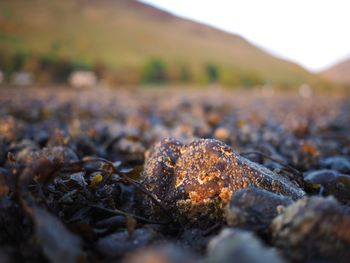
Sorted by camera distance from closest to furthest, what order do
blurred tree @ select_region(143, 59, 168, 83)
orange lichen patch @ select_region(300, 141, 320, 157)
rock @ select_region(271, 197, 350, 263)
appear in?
1. rock @ select_region(271, 197, 350, 263)
2. orange lichen patch @ select_region(300, 141, 320, 157)
3. blurred tree @ select_region(143, 59, 168, 83)

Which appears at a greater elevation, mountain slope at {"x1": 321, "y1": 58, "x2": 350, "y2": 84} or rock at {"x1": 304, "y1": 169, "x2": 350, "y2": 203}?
mountain slope at {"x1": 321, "y1": 58, "x2": 350, "y2": 84}

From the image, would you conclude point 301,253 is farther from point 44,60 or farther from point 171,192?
point 44,60

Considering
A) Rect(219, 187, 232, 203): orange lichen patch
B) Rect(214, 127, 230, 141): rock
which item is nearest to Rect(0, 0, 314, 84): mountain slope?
→ Rect(214, 127, 230, 141): rock

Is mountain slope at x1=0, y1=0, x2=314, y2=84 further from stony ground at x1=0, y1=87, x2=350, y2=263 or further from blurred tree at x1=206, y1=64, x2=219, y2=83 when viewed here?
stony ground at x1=0, y1=87, x2=350, y2=263

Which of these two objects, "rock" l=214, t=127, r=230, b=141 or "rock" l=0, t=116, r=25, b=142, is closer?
"rock" l=0, t=116, r=25, b=142

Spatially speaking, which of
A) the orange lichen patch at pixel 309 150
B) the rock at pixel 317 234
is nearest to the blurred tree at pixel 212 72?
the orange lichen patch at pixel 309 150

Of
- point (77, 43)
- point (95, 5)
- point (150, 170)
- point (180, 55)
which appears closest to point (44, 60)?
point (77, 43)
